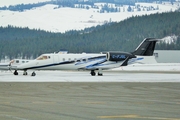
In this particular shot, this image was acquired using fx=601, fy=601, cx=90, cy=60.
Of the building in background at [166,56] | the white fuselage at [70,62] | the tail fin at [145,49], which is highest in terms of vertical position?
the tail fin at [145,49]

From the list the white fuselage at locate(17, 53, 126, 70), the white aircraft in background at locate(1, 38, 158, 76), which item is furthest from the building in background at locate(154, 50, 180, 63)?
the white fuselage at locate(17, 53, 126, 70)

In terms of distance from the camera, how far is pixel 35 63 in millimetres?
65188

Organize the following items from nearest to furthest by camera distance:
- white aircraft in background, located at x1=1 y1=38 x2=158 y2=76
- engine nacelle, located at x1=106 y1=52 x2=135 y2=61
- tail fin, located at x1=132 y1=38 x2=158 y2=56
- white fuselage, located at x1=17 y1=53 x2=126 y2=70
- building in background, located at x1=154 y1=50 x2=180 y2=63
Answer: white fuselage, located at x1=17 y1=53 x2=126 y2=70 < white aircraft in background, located at x1=1 y1=38 x2=158 y2=76 < engine nacelle, located at x1=106 y1=52 x2=135 y2=61 < tail fin, located at x1=132 y1=38 x2=158 y2=56 < building in background, located at x1=154 y1=50 x2=180 y2=63

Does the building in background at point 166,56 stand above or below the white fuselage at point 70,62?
below

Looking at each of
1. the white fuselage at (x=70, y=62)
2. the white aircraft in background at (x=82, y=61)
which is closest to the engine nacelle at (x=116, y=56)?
the white aircraft in background at (x=82, y=61)

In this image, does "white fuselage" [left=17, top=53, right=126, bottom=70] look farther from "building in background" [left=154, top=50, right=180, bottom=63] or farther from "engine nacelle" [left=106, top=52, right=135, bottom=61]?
"building in background" [left=154, top=50, right=180, bottom=63]

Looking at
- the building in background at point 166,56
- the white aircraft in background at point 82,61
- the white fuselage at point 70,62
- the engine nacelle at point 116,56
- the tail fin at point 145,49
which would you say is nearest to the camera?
the white fuselage at point 70,62

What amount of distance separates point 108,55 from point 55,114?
48328 mm

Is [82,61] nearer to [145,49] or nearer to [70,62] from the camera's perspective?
[70,62]

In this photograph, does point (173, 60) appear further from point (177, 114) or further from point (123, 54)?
point (177, 114)

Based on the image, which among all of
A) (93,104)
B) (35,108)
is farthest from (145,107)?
(35,108)

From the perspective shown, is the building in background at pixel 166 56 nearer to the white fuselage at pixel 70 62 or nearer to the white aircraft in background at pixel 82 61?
the white aircraft in background at pixel 82 61

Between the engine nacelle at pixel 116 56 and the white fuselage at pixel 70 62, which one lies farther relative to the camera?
the engine nacelle at pixel 116 56

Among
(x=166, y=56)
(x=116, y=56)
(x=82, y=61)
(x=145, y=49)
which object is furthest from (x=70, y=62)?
(x=166, y=56)
